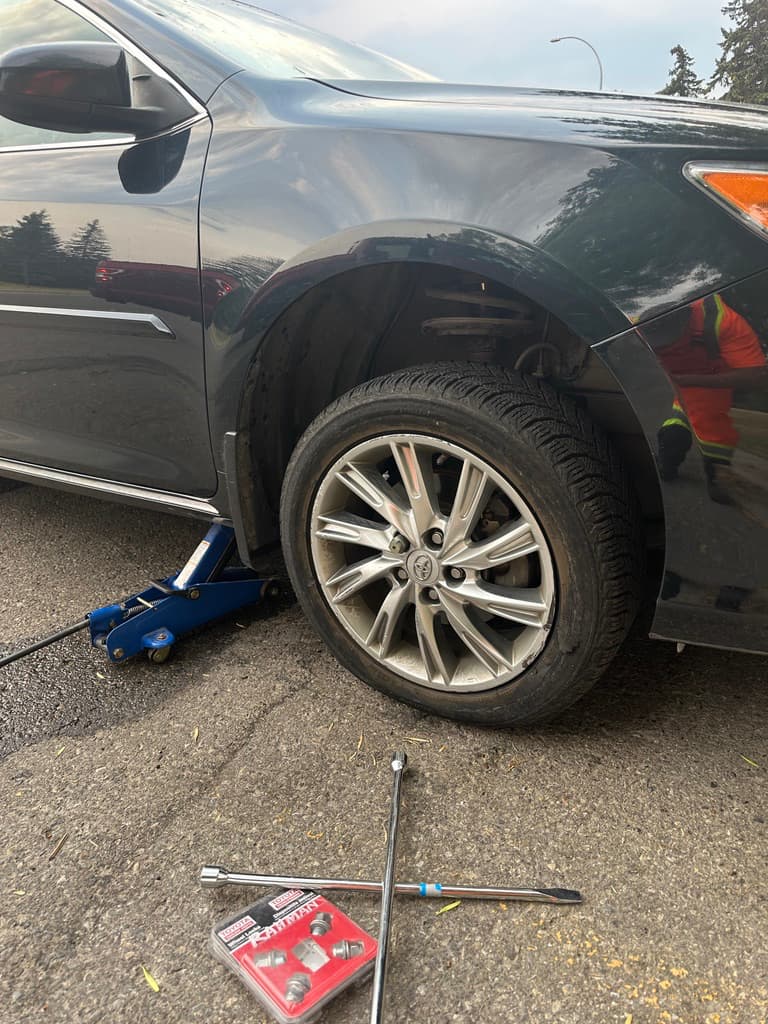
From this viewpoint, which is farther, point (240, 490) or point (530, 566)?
point (240, 490)

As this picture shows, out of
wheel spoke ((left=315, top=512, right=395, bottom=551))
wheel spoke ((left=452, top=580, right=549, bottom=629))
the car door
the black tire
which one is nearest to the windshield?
the car door

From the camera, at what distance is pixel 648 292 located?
4.16ft

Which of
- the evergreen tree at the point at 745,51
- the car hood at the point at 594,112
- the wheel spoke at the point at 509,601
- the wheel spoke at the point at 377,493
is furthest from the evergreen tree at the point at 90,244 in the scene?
the evergreen tree at the point at 745,51

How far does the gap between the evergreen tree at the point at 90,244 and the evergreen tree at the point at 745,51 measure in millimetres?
51090

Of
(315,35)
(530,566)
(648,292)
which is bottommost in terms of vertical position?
(530,566)

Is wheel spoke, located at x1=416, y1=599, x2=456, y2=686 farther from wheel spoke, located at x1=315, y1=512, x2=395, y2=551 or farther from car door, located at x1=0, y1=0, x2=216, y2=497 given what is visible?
car door, located at x1=0, y1=0, x2=216, y2=497

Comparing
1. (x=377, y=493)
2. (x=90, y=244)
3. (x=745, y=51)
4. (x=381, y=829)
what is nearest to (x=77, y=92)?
(x=90, y=244)

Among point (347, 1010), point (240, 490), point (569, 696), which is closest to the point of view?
point (347, 1010)

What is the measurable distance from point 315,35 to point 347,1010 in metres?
2.66

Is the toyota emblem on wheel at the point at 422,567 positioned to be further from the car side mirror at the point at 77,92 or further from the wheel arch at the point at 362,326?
the car side mirror at the point at 77,92

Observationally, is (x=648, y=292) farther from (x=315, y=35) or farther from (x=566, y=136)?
(x=315, y=35)

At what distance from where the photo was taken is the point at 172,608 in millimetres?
2062

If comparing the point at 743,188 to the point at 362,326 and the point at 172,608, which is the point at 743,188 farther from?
the point at 172,608

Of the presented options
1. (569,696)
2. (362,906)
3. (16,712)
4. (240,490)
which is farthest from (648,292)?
(16,712)
